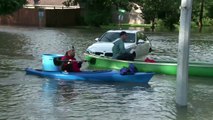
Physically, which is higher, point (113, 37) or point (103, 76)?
point (113, 37)

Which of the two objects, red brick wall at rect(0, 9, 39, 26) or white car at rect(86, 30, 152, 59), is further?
red brick wall at rect(0, 9, 39, 26)

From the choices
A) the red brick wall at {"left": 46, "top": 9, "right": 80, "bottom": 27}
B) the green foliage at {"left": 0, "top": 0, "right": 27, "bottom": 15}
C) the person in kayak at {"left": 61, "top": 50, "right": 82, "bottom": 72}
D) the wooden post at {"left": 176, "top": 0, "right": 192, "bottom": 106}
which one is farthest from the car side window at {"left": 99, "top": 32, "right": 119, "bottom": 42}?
the red brick wall at {"left": 46, "top": 9, "right": 80, "bottom": 27}

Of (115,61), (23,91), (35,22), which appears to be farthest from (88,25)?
(23,91)

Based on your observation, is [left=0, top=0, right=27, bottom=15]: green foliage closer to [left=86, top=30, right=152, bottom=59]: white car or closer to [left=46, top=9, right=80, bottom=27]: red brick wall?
[left=86, top=30, right=152, bottom=59]: white car

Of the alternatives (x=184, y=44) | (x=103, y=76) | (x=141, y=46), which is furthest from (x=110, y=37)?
(x=184, y=44)

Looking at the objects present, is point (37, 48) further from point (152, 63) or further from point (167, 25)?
point (167, 25)

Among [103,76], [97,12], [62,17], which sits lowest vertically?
[103,76]

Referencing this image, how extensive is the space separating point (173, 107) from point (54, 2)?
70.4m

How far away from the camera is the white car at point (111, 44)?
65.3 ft

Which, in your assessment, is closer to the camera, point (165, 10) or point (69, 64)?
point (69, 64)

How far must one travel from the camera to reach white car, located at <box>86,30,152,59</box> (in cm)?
1989

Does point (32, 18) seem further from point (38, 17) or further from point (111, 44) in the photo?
point (111, 44)

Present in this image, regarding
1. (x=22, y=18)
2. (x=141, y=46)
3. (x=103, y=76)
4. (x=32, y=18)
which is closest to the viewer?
(x=103, y=76)

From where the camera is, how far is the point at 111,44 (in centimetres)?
2022
